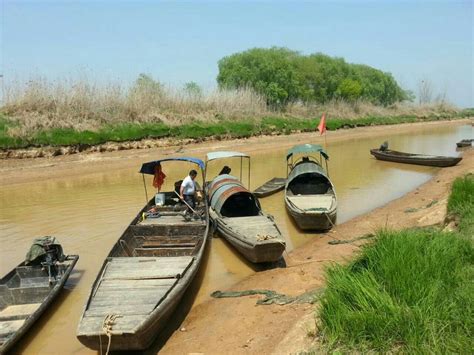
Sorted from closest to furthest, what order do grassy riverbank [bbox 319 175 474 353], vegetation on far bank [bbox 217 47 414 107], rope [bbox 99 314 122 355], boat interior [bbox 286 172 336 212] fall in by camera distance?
grassy riverbank [bbox 319 175 474 353], rope [bbox 99 314 122 355], boat interior [bbox 286 172 336 212], vegetation on far bank [bbox 217 47 414 107]

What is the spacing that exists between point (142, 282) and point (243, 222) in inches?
146

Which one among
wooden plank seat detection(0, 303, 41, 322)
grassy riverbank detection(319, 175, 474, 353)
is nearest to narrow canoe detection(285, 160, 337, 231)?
grassy riverbank detection(319, 175, 474, 353)

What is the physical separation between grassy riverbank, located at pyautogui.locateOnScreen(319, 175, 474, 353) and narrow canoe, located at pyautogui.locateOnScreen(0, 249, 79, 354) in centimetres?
461

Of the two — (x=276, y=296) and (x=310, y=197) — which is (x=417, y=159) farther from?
(x=276, y=296)

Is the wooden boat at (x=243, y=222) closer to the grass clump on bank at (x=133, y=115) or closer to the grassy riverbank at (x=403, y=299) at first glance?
the grassy riverbank at (x=403, y=299)

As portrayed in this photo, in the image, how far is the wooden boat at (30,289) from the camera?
6.32 metres

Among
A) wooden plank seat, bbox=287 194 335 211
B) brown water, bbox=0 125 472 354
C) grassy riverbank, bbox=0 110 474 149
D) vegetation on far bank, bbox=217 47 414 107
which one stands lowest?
brown water, bbox=0 125 472 354

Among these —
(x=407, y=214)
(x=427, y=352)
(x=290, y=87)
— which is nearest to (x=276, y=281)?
(x=427, y=352)

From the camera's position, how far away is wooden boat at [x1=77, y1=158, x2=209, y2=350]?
5430mm

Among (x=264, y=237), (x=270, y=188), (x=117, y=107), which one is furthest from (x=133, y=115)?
(x=264, y=237)

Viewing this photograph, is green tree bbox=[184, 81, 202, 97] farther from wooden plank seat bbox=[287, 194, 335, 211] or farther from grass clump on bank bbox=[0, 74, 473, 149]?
wooden plank seat bbox=[287, 194, 335, 211]

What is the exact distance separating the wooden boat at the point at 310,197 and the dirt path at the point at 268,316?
1.75 feet

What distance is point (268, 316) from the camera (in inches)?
253

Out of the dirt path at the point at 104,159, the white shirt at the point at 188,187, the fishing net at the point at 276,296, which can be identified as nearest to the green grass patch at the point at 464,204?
the fishing net at the point at 276,296
